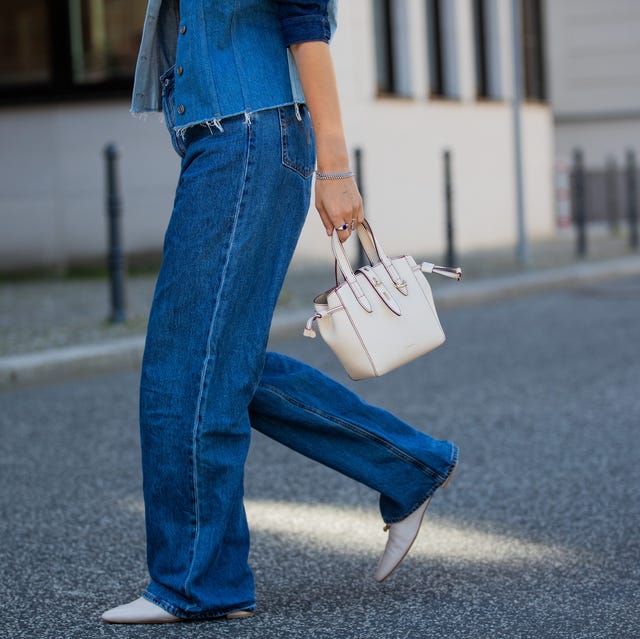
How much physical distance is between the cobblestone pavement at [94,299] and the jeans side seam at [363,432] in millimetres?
4903

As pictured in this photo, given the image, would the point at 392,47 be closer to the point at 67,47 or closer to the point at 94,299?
the point at 67,47

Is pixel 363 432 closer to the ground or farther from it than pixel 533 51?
closer to the ground

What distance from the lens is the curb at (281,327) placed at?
7.29 metres

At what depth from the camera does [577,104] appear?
2612 cm

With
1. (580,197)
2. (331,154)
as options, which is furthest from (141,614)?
(580,197)

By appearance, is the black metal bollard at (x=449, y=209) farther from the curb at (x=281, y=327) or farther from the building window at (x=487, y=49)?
the building window at (x=487, y=49)

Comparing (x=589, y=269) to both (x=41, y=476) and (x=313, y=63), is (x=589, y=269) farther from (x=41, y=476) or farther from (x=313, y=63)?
(x=313, y=63)

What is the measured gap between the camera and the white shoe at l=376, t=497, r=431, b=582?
123 inches

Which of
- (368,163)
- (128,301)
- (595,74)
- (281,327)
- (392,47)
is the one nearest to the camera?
(281,327)

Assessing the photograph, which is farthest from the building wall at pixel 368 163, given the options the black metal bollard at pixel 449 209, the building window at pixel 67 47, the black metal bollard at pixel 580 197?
the black metal bollard at pixel 580 197

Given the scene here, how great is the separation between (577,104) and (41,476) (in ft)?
74.0

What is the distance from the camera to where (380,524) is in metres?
3.95

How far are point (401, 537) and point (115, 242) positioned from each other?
5975 millimetres

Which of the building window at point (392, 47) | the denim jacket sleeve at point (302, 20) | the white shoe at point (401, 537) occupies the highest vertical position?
the building window at point (392, 47)
